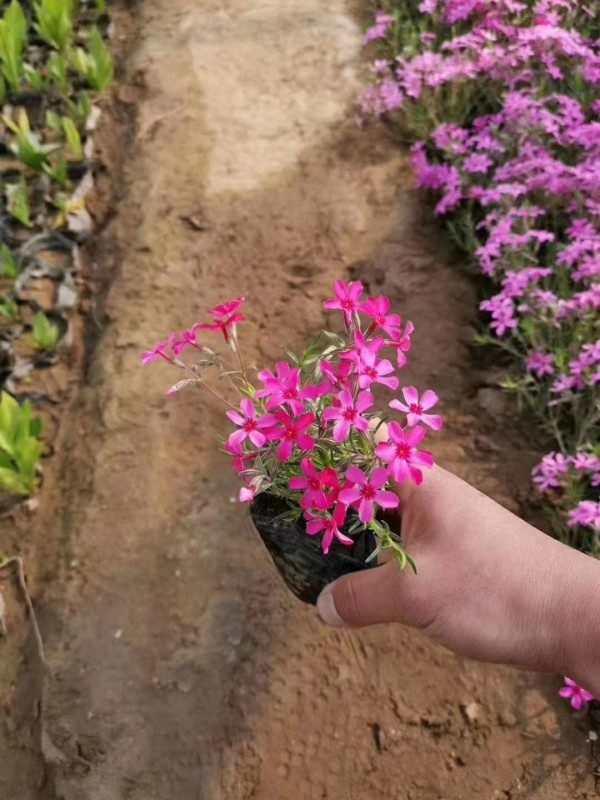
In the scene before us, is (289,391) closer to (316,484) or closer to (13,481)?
(316,484)

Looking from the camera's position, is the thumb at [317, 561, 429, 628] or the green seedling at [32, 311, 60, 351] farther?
the green seedling at [32, 311, 60, 351]

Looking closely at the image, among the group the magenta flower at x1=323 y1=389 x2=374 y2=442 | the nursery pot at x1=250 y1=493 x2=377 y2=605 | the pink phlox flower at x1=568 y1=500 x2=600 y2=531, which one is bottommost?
the pink phlox flower at x1=568 y1=500 x2=600 y2=531

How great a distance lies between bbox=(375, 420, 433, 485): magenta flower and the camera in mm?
1410

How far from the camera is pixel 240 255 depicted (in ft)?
12.0

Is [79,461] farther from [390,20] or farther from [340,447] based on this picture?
[390,20]

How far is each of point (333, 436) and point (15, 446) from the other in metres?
1.76

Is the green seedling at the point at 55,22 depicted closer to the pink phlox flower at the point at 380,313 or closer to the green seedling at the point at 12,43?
the green seedling at the point at 12,43

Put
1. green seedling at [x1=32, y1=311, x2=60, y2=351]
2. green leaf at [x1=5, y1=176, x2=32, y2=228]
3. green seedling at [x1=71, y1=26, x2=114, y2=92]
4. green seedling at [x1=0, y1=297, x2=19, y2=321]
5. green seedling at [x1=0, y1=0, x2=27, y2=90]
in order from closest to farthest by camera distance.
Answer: green seedling at [x1=32, y1=311, x2=60, y2=351], green seedling at [x1=0, y1=297, x2=19, y2=321], green leaf at [x1=5, y1=176, x2=32, y2=228], green seedling at [x1=0, y1=0, x2=27, y2=90], green seedling at [x1=71, y1=26, x2=114, y2=92]

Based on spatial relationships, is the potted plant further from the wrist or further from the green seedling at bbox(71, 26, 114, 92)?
the green seedling at bbox(71, 26, 114, 92)

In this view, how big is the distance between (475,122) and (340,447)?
270 centimetres

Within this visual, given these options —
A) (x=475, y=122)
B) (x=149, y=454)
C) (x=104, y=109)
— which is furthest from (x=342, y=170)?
(x=149, y=454)

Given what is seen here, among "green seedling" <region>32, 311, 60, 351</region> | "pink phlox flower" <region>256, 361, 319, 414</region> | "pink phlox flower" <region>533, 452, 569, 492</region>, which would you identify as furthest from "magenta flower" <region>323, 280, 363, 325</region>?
"green seedling" <region>32, 311, 60, 351</region>

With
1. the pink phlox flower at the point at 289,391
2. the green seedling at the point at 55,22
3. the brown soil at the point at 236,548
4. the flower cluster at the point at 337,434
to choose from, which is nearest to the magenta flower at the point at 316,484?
the flower cluster at the point at 337,434

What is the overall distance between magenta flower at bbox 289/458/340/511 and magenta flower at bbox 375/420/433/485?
10 centimetres
